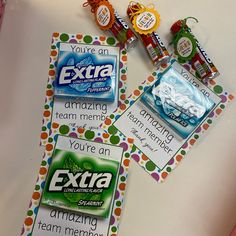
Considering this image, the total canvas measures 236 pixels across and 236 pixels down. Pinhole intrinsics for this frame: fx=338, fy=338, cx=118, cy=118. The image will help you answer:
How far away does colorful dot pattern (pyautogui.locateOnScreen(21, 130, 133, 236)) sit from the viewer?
0.66 m

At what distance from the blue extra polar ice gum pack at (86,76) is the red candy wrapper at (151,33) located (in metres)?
0.08

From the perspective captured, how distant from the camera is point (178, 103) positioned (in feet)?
2.39

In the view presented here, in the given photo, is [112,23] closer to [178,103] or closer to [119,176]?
[178,103]

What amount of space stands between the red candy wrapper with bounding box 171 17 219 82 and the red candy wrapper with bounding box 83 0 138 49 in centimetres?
10

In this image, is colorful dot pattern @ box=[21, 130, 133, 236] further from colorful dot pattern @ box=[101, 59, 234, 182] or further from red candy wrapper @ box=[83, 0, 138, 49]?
red candy wrapper @ box=[83, 0, 138, 49]

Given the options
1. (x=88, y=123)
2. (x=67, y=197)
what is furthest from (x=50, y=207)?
(x=88, y=123)

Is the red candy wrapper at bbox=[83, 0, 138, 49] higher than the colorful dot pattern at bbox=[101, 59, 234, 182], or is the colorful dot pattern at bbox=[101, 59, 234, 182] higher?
the red candy wrapper at bbox=[83, 0, 138, 49]

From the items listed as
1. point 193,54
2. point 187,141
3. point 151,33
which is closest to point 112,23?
point 151,33

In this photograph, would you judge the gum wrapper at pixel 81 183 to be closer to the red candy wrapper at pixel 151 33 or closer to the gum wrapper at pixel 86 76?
the gum wrapper at pixel 86 76

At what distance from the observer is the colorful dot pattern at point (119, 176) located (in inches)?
26.0

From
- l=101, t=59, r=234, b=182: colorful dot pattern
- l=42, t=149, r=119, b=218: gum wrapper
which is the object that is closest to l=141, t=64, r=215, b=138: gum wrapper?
l=101, t=59, r=234, b=182: colorful dot pattern

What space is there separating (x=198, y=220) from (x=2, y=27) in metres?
0.61

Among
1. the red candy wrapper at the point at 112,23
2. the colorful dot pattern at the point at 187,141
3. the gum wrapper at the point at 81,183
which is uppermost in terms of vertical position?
the red candy wrapper at the point at 112,23

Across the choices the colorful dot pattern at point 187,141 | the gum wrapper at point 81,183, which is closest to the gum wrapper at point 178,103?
the colorful dot pattern at point 187,141
